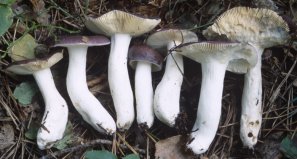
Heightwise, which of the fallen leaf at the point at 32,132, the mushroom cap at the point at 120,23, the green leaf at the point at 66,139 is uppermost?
the mushroom cap at the point at 120,23

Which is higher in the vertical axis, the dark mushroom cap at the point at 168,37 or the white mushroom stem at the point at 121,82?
the dark mushroom cap at the point at 168,37

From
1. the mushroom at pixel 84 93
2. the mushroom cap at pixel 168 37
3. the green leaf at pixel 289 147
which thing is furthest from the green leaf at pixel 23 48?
the green leaf at pixel 289 147

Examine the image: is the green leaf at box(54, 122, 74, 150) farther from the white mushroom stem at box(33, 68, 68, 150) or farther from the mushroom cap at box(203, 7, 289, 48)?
the mushroom cap at box(203, 7, 289, 48)

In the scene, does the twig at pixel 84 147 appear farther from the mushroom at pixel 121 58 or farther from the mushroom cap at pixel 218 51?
the mushroom cap at pixel 218 51

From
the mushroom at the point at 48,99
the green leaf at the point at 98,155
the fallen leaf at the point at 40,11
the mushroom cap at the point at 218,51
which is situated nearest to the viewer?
the green leaf at the point at 98,155

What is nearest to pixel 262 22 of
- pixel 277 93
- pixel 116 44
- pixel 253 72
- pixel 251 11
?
pixel 251 11

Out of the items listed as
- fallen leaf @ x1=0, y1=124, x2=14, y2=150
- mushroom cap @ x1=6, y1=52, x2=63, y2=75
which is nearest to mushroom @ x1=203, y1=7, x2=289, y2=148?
mushroom cap @ x1=6, y1=52, x2=63, y2=75

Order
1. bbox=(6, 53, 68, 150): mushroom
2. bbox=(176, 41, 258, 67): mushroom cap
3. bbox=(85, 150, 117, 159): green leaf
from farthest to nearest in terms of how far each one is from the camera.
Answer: bbox=(6, 53, 68, 150): mushroom → bbox=(176, 41, 258, 67): mushroom cap → bbox=(85, 150, 117, 159): green leaf
